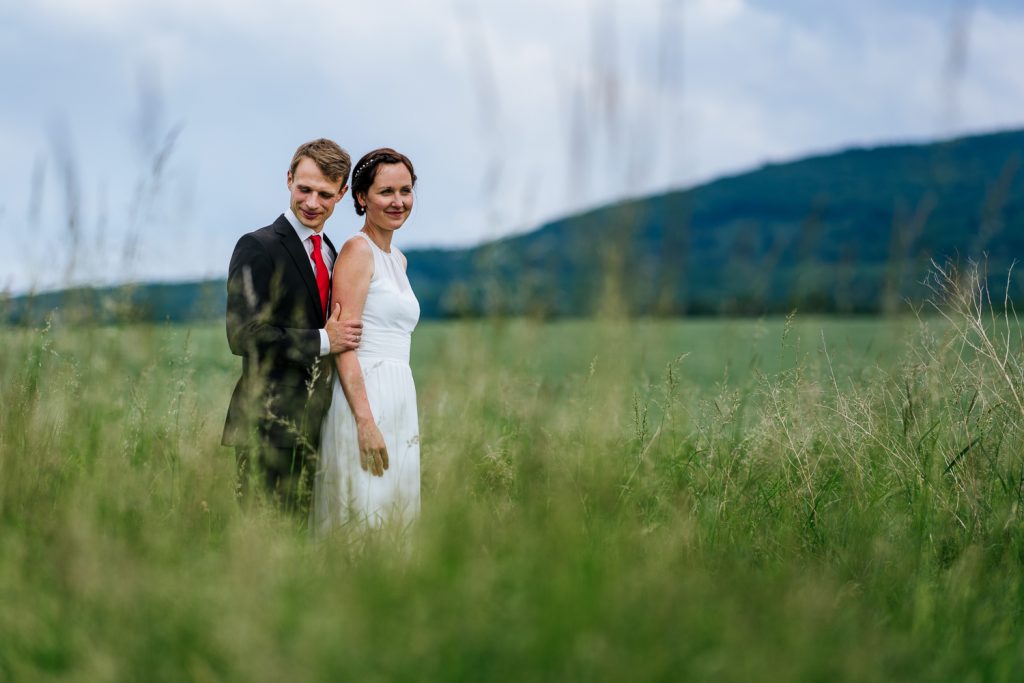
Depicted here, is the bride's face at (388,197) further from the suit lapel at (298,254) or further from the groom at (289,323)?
the suit lapel at (298,254)

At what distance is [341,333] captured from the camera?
323cm

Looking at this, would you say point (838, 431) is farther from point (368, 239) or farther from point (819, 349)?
point (368, 239)

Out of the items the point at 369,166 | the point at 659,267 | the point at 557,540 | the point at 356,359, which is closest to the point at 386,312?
the point at 356,359

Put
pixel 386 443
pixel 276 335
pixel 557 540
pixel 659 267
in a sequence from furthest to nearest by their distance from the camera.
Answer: pixel 386 443 → pixel 276 335 → pixel 659 267 → pixel 557 540

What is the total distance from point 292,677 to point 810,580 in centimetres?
159

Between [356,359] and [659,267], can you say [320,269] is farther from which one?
[659,267]

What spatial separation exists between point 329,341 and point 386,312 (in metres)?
0.26

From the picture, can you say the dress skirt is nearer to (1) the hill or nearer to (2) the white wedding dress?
(2) the white wedding dress

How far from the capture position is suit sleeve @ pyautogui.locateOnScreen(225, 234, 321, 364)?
3180mm

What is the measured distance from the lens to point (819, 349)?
4.77 m

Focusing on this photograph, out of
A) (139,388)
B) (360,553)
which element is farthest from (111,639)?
(139,388)

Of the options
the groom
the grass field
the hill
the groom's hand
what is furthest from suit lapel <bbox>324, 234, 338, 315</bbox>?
the grass field

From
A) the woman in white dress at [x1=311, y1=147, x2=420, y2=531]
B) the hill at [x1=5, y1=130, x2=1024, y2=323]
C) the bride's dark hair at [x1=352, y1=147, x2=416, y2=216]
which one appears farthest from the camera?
the bride's dark hair at [x1=352, y1=147, x2=416, y2=216]

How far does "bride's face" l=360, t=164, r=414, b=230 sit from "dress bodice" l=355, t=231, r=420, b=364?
9cm
